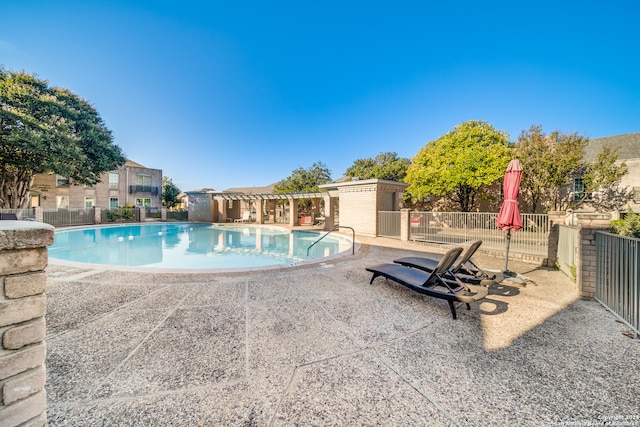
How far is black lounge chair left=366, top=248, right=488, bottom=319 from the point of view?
394 cm

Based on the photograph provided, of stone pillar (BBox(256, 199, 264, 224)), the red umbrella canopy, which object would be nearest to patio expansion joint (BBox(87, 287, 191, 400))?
the red umbrella canopy

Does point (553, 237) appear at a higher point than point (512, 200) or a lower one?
lower

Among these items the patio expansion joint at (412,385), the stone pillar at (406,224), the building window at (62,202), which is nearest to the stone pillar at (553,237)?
the stone pillar at (406,224)

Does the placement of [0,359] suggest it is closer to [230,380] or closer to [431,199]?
[230,380]

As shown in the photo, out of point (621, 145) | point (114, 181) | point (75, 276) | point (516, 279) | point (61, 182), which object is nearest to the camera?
point (516, 279)

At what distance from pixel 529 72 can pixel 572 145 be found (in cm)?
588

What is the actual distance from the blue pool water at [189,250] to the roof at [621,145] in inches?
904

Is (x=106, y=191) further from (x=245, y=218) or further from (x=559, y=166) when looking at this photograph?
(x=559, y=166)

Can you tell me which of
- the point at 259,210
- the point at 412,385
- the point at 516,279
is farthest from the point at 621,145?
the point at 259,210

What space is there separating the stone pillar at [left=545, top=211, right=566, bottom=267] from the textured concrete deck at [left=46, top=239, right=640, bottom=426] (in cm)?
346

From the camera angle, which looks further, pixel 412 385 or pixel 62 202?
pixel 62 202

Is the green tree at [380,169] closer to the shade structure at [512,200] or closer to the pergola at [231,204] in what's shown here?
the pergola at [231,204]

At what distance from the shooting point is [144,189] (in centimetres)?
3328

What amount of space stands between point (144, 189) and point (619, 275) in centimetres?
4218
